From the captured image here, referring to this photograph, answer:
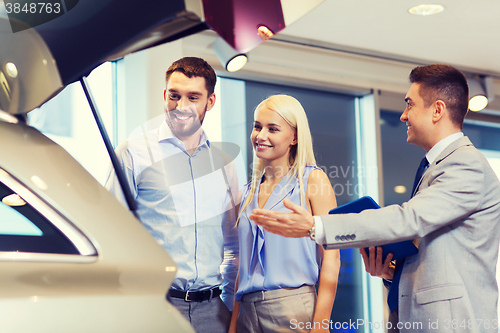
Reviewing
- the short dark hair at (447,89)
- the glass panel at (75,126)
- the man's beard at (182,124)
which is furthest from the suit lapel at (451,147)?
the glass panel at (75,126)

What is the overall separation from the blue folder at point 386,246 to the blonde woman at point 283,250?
0.19 metres

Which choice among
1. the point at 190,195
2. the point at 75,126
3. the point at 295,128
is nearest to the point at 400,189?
the point at 295,128

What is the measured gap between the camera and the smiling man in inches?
50.0

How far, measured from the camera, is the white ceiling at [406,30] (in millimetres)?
3031

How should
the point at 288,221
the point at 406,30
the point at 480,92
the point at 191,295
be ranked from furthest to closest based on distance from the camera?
1. the point at 480,92
2. the point at 406,30
3. the point at 191,295
4. the point at 288,221

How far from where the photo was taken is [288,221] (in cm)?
127

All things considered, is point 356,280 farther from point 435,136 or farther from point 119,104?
point 435,136

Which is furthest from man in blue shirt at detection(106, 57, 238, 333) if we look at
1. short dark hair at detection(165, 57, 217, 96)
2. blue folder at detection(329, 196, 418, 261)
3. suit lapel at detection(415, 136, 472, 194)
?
suit lapel at detection(415, 136, 472, 194)

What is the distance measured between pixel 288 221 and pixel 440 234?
1.52 feet

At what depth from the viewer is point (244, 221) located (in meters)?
1.61

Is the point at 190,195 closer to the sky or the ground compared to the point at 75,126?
closer to the ground

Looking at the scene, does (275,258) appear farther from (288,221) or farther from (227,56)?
(227,56)

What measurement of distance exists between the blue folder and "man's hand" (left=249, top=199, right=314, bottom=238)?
12 centimetres

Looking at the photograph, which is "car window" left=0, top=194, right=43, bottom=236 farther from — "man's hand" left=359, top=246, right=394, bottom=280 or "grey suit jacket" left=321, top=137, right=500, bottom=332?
"man's hand" left=359, top=246, right=394, bottom=280
